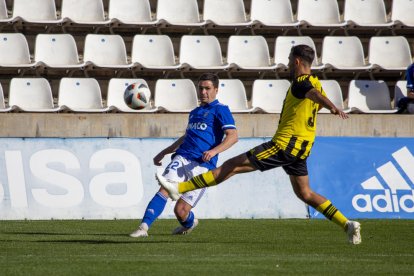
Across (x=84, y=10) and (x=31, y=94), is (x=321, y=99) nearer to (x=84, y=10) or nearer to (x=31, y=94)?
(x=31, y=94)

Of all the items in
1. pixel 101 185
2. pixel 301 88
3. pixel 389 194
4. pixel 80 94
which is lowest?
pixel 389 194

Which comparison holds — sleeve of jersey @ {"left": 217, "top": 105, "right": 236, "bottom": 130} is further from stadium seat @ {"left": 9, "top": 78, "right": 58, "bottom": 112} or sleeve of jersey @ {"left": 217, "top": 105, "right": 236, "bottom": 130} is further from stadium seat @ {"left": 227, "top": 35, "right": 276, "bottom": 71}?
stadium seat @ {"left": 227, "top": 35, "right": 276, "bottom": 71}

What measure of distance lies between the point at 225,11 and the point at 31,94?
13.9ft

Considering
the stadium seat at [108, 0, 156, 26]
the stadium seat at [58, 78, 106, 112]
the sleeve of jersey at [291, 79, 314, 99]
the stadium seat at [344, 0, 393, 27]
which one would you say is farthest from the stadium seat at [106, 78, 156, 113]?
the sleeve of jersey at [291, 79, 314, 99]

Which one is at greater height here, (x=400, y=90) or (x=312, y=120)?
(x=312, y=120)

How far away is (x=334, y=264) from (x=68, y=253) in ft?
8.03

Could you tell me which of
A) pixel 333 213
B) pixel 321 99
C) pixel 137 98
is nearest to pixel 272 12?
pixel 137 98

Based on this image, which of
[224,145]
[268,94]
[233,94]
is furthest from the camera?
[268,94]

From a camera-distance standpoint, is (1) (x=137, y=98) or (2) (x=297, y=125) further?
(1) (x=137, y=98)

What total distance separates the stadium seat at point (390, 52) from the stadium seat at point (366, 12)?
Result: 1.92 ft

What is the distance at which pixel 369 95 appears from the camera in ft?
59.4

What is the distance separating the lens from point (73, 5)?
18.4 m

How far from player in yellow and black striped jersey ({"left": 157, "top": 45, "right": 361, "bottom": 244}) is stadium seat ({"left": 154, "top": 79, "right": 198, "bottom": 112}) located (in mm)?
7492

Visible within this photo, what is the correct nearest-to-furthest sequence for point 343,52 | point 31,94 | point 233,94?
point 31,94, point 233,94, point 343,52
